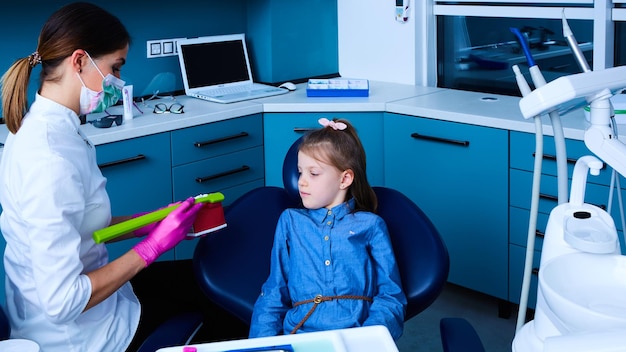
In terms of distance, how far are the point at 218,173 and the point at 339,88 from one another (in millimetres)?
663

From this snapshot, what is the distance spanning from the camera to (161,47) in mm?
3875

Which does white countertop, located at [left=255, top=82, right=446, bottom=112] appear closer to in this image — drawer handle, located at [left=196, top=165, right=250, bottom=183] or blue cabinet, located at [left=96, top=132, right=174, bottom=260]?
drawer handle, located at [left=196, top=165, right=250, bottom=183]

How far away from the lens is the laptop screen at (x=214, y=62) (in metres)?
3.91

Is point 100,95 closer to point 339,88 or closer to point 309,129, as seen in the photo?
point 309,129

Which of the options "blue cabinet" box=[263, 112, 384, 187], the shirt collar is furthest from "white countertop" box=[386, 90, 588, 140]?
the shirt collar

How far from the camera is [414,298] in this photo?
7.46ft

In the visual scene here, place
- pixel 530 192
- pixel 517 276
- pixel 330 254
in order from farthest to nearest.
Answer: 1. pixel 517 276
2. pixel 530 192
3. pixel 330 254

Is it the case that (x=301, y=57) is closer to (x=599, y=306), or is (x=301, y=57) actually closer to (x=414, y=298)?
(x=414, y=298)

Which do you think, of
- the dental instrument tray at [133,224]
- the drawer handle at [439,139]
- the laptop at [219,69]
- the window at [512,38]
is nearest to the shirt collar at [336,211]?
the dental instrument tray at [133,224]

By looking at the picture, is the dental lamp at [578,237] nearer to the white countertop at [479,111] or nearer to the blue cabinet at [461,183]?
the white countertop at [479,111]

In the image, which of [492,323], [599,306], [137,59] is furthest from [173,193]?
[599,306]

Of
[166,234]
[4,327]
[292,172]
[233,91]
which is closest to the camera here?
[4,327]

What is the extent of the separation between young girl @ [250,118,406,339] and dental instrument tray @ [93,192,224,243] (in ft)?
0.84

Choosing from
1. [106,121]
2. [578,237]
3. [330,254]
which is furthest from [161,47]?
[578,237]
